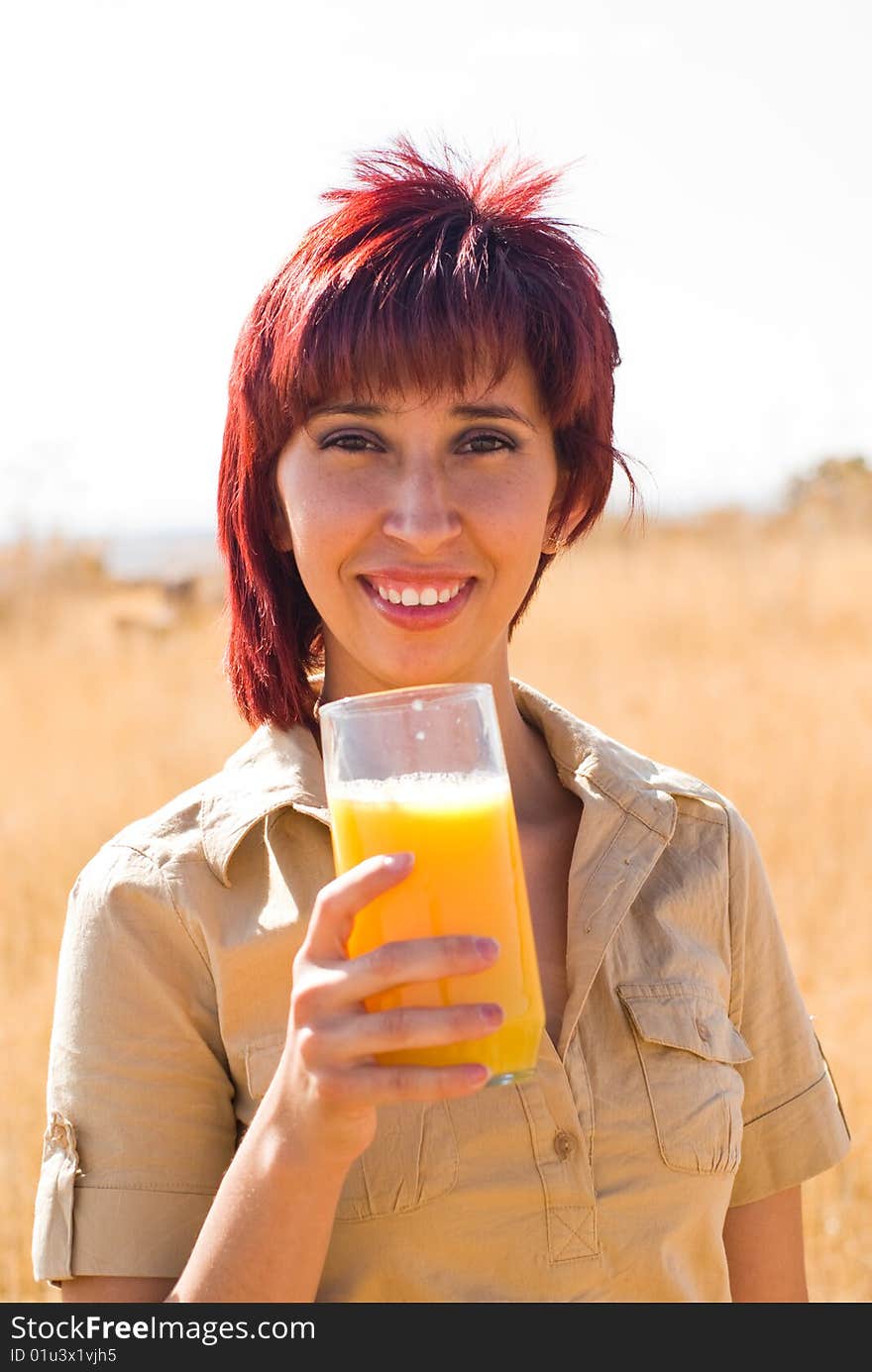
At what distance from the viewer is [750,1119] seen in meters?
2.11

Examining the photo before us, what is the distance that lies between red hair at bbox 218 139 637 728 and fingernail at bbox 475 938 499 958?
0.82 metres

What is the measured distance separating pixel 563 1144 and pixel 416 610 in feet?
2.24

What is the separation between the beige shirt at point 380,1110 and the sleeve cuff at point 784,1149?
0.20 meters

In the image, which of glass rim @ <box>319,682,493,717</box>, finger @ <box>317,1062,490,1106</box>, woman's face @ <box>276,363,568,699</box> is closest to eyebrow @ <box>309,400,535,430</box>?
woman's face @ <box>276,363,568,699</box>

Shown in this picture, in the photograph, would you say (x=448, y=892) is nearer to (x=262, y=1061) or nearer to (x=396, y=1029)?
(x=396, y=1029)

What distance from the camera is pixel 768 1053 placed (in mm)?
2107

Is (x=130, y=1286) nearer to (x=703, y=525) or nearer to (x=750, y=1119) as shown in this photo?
(x=750, y=1119)

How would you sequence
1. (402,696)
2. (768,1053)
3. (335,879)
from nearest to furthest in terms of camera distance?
(402,696)
(335,879)
(768,1053)

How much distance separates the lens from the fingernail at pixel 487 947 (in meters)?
1.28

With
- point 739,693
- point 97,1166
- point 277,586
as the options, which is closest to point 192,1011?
point 97,1166

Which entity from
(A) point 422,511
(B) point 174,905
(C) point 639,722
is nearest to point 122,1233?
(B) point 174,905

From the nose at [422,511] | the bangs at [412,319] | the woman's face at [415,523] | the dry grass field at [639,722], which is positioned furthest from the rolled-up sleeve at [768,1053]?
the dry grass field at [639,722]

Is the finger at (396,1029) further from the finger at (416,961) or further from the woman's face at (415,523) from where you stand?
the woman's face at (415,523)

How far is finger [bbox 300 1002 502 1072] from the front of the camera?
1.26 metres
